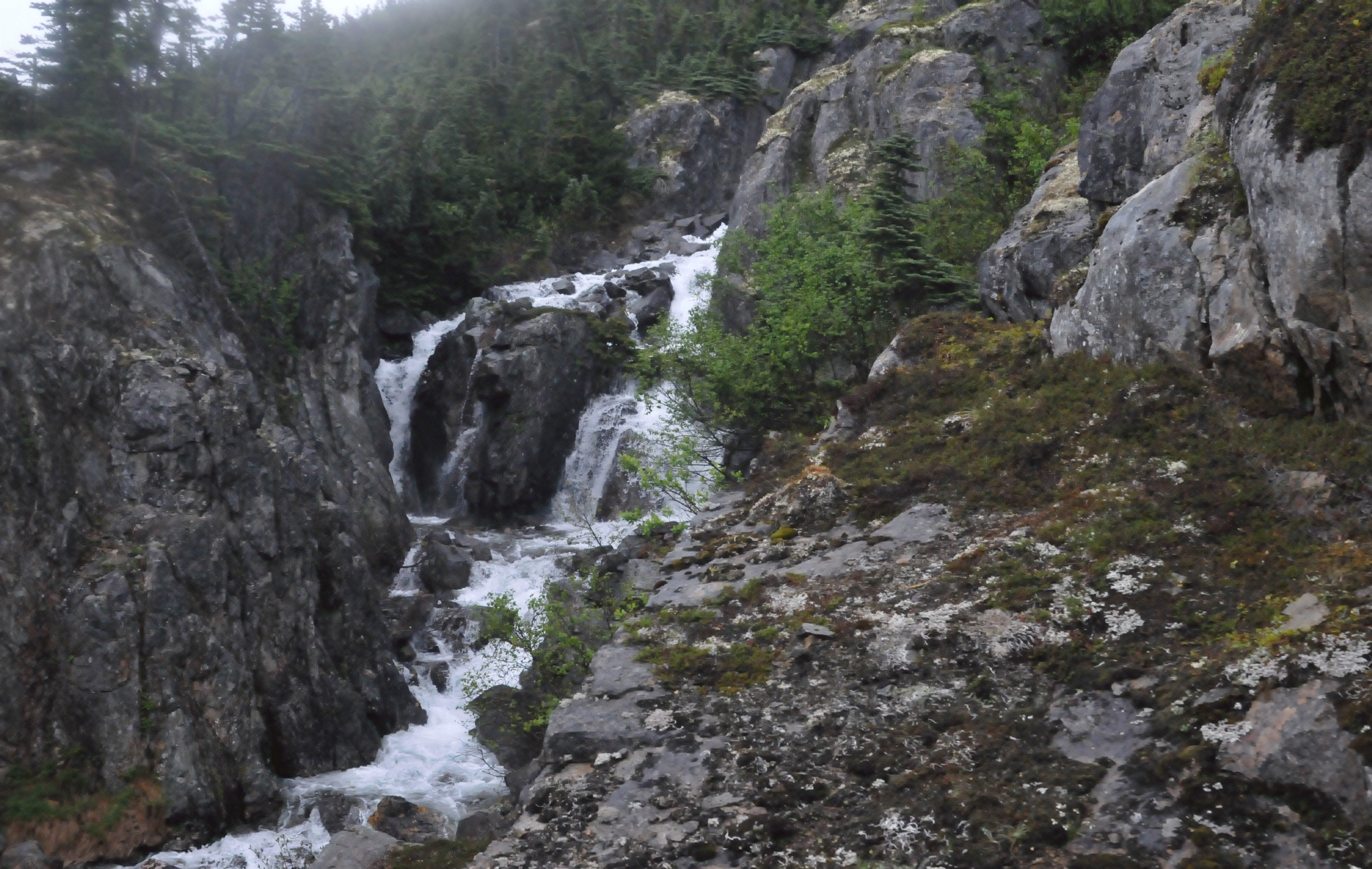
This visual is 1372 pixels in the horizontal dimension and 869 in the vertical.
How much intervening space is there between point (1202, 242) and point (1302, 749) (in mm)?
7927

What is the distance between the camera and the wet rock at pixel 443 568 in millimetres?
33656

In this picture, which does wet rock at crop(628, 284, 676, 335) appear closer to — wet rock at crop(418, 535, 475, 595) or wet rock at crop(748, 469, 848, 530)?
wet rock at crop(418, 535, 475, 595)

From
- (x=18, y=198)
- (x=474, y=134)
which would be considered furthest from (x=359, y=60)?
(x=18, y=198)

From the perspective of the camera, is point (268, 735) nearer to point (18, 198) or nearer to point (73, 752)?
point (73, 752)

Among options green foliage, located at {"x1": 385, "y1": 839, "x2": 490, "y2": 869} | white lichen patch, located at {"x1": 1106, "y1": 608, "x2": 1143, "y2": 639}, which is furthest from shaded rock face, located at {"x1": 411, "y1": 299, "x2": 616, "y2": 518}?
white lichen patch, located at {"x1": 1106, "y1": 608, "x2": 1143, "y2": 639}

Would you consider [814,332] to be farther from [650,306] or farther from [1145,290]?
[650,306]

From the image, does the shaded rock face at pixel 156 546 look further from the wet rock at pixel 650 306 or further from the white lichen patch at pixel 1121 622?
the white lichen patch at pixel 1121 622

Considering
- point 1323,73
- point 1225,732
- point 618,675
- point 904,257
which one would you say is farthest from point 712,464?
point 1225,732

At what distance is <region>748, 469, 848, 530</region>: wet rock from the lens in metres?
12.6

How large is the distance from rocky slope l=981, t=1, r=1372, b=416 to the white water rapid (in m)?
14.2

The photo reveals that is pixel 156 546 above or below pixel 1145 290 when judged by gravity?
below

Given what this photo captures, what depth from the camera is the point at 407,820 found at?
2064 cm

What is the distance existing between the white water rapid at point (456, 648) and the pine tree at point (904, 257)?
9.59 meters

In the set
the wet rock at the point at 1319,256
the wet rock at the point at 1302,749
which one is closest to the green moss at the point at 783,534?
the wet rock at the point at 1319,256
